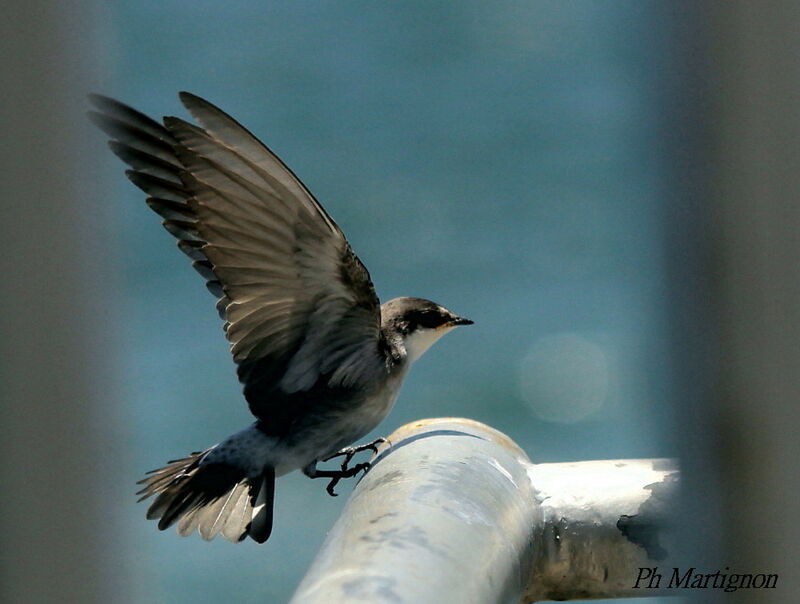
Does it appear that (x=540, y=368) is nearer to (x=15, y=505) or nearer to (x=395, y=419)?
(x=395, y=419)

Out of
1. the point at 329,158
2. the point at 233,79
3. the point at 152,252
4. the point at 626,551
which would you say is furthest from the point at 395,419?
the point at 626,551

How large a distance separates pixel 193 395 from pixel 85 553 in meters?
9.54

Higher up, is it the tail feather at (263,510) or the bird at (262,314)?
the bird at (262,314)

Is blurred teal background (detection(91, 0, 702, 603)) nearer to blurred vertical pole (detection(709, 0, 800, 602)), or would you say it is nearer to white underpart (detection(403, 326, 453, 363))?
white underpart (detection(403, 326, 453, 363))

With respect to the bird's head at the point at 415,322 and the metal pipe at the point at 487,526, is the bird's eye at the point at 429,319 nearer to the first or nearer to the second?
the bird's head at the point at 415,322

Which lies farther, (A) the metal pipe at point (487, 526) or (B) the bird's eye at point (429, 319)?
(B) the bird's eye at point (429, 319)

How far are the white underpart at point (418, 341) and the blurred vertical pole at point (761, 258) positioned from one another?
288 cm

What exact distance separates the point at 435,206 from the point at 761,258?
12.2 meters

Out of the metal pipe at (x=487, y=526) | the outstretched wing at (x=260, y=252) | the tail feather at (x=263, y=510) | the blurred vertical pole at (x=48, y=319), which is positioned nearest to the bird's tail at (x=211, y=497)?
the tail feather at (x=263, y=510)

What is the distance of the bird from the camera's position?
313 centimetres

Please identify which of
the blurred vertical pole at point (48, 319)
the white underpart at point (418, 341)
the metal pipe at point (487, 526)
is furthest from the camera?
the white underpart at point (418, 341)

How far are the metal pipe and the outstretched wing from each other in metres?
1.00

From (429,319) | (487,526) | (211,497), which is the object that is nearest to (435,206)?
(429,319)

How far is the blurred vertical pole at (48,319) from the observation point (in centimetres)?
75
